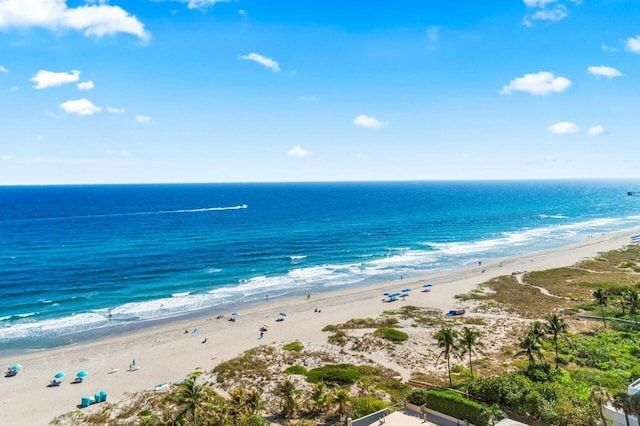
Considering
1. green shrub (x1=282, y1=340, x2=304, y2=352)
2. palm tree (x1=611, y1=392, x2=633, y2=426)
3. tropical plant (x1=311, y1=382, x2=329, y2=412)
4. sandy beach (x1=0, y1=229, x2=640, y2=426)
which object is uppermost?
palm tree (x1=611, y1=392, x2=633, y2=426)

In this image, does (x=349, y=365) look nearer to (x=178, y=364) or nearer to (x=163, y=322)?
(x=178, y=364)

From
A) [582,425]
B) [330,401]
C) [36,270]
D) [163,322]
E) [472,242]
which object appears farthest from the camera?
[472,242]

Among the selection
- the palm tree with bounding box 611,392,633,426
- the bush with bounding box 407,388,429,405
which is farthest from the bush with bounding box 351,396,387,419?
the palm tree with bounding box 611,392,633,426

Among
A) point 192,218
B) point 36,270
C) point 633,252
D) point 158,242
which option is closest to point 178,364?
point 36,270

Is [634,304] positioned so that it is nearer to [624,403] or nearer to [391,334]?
[391,334]

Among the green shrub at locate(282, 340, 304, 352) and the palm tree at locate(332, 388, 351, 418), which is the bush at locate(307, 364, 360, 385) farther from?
the green shrub at locate(282, 340, 304, 352)
